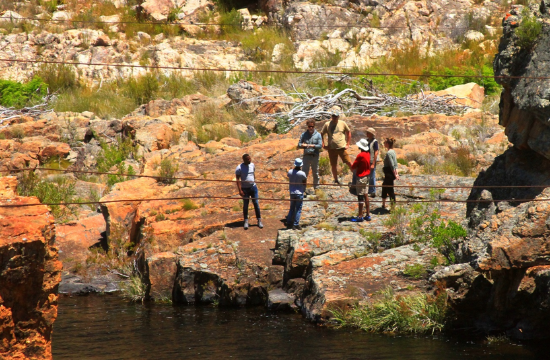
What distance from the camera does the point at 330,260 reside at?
39.8 ft

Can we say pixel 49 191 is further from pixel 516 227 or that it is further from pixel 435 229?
pixel 516 227

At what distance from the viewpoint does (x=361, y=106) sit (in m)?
22.2

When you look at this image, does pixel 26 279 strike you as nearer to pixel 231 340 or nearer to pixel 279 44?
pixel 231 340

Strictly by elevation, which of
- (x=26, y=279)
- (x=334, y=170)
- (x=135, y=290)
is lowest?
(x=135, y=290)

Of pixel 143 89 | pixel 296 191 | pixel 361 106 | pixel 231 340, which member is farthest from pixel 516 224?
pixel 143 89

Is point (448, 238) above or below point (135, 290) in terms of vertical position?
above

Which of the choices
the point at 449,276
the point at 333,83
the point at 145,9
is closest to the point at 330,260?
the point at 449,276

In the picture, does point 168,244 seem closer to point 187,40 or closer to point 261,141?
point 261,141

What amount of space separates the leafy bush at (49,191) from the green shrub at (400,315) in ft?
31.3

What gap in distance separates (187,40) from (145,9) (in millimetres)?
2999

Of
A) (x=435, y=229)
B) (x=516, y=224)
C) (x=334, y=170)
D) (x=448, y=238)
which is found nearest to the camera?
(x=516, y=224)

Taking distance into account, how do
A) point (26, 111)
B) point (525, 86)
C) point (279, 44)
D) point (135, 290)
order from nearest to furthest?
point (525, 86), point (135, 290), point (26, 111), point (279, 44)

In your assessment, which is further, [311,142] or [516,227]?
[311,142]

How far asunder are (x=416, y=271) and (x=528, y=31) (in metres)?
4.22
